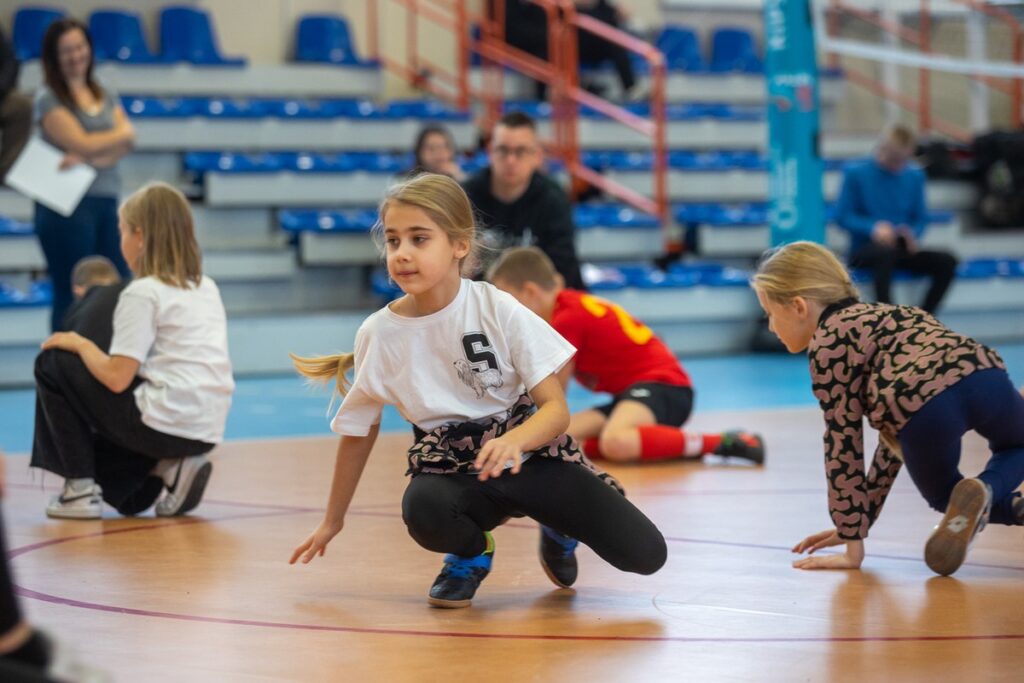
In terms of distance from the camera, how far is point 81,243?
21.7ft

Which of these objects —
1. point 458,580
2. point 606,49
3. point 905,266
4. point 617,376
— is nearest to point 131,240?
point 458,580

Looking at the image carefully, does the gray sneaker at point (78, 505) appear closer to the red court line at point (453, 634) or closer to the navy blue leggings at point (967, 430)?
the red court line at point (453, 634)

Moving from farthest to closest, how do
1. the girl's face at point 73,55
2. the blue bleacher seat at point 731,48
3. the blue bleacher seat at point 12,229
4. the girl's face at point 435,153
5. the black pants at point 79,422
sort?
1. the blue bleacher seat at point 731,48
2. the blue bleacher seat at point 12,229
3. the girl's face at point 435,153
4. the girl's face at point 73,55
5. the black pants at point 79,422

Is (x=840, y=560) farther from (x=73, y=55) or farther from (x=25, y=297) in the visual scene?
(x=25, y=297)

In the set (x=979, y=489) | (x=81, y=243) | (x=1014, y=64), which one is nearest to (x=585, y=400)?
(x=81, y=243)

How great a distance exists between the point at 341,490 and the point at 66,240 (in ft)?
12.6

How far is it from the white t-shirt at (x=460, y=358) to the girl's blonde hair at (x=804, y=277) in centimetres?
66

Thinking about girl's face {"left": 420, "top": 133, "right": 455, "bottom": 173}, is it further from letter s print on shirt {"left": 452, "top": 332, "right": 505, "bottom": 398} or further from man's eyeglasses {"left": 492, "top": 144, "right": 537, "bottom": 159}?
letter s print on shirt {"left": 452, "top": 332, "right": 505, "bottom": 398}

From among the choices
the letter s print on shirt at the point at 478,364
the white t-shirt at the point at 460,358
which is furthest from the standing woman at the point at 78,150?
the letter s print on shirt at the point at 478,364

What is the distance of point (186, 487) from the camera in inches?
168

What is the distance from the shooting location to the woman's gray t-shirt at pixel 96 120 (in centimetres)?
659

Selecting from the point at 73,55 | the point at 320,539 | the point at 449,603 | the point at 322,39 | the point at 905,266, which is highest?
the point at 322,39

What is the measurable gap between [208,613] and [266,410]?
4.03 metres

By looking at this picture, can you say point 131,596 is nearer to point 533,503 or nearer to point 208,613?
point 208,613
